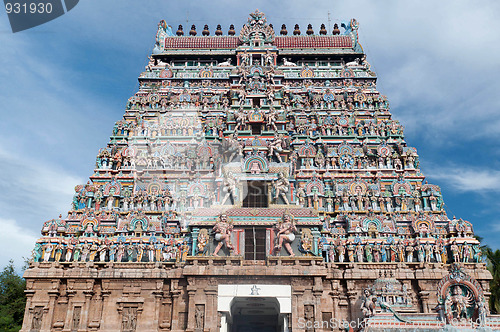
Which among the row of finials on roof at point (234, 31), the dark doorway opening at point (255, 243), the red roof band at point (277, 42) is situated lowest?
the dark doorway opening at point (255, 243)

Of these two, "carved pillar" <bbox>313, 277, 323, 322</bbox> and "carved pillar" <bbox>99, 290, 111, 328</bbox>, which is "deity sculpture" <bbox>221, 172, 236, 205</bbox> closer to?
"carved pillar" <bbox>313, 277, 323, 322</bbox>

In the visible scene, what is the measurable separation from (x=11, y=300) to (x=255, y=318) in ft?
83.2

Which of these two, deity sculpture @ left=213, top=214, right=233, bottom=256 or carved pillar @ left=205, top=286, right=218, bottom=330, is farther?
deity sculpture @ left=213, top=214, right=233, bottom=256

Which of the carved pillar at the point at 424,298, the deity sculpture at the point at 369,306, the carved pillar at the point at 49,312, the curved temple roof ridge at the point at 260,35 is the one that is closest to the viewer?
the deity sculpture at the point at 369,306

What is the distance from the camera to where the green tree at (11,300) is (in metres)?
34.4

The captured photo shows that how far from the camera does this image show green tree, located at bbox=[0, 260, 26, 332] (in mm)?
34400

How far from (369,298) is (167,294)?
508 inches

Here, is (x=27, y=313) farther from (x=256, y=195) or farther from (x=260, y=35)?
(x=260, y=35)

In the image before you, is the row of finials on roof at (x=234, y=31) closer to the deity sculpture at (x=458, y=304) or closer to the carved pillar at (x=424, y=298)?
the carved pillar at (x=424, y=298)

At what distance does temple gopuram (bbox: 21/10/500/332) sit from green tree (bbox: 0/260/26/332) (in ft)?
32.3

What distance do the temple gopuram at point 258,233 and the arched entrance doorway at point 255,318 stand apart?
0.09 meters

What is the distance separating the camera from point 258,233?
90.5 feet

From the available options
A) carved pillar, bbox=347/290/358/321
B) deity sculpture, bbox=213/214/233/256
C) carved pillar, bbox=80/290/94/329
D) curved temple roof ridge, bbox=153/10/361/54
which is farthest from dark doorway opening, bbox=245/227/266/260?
curved temple roof ridge, bbox=153/10/361/54

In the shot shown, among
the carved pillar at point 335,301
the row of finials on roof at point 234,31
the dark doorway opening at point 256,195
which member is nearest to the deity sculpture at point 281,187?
the dark doorway opening at point 256,195
